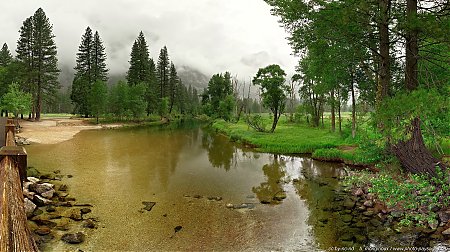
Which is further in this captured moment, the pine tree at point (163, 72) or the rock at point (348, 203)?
the pine tree at point (163, 72)

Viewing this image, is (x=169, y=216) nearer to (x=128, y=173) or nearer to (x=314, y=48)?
(x=128, y=173)

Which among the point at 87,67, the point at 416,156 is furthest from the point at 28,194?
the point at 87,67

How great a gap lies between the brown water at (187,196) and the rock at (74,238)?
20 cm

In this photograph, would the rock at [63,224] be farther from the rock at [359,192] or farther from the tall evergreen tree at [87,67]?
the tall evergreen tree at [87,67]

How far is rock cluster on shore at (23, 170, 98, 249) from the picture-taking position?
24.4 feet

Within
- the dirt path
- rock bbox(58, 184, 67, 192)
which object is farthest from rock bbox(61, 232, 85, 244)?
the dirt path

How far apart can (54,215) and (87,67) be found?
55374 millimetres

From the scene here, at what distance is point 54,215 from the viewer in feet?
28.8

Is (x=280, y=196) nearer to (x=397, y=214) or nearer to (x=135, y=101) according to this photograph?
(x=397, y=214)

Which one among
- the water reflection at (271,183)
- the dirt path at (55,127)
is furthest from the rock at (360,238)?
the dirt path at (55,127)

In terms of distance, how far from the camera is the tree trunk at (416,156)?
9.46 meters

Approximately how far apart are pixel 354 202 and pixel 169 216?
7.07 metres

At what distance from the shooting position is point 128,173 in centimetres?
1497

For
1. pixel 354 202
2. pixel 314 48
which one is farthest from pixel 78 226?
pixel 314 48
